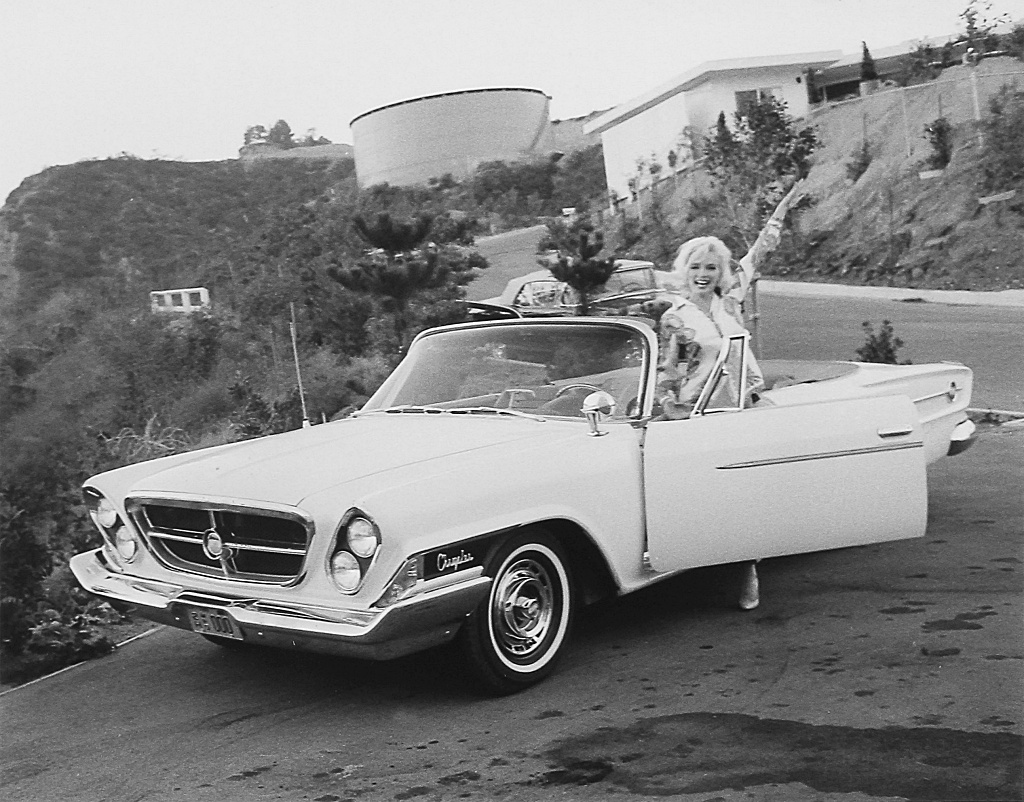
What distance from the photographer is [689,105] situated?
853cm

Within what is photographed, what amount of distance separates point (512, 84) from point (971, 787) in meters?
6.61

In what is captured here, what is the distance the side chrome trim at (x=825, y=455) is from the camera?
406 cm

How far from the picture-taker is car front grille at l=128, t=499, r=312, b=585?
3529mm

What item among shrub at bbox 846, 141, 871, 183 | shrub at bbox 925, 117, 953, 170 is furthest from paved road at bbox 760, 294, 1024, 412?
shrub at bbox 925, 117, 953, 170

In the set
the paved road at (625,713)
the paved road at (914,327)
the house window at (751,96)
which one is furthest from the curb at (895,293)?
the paved road at (625,713)

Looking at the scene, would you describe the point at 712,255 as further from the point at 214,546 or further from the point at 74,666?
the point at 74,666

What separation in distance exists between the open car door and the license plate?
148 centimetres

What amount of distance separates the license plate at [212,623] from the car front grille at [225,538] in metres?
0.15

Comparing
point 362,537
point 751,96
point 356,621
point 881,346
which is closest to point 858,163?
point 751,96

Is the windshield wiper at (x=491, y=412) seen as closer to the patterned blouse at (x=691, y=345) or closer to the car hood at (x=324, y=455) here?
the car hood at (x=324, y=455)

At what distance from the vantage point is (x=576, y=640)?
4258 mm

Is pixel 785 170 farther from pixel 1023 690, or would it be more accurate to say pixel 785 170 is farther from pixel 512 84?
pixel 1023 690

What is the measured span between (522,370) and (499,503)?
1201mm

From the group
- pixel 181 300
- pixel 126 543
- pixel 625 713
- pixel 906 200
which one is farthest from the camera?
pixel 181 300
